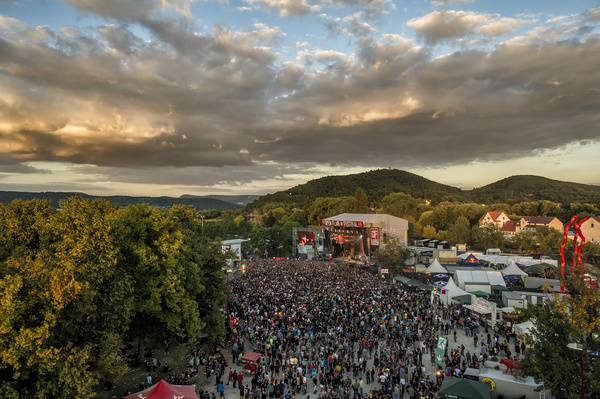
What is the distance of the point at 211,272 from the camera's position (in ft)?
70.1

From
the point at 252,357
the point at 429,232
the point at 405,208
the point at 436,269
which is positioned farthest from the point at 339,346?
the point at 405,208

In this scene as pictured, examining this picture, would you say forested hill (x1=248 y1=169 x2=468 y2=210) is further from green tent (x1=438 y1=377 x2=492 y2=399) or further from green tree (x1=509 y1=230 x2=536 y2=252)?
green tent (x1=438 y1=377 x2=492 y2=399)

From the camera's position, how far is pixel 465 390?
13727mm

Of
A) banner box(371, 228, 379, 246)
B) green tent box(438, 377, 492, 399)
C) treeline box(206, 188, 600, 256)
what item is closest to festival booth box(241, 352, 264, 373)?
green tent box(438, 377, 492, 399)

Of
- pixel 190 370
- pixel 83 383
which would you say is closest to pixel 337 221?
pixel 190 370

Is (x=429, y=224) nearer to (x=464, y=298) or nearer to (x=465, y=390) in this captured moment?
(x=464, y=298)

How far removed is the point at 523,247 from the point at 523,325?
49456 millimetres

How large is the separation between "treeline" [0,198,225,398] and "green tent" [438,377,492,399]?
1123 cm

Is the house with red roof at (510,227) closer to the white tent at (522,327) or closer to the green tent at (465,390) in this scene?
the white tent at (522,327)

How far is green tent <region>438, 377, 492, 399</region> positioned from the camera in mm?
13500

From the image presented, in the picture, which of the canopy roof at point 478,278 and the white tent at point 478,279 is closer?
the white tent at point 478,279

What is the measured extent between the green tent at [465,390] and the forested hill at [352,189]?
13703cm

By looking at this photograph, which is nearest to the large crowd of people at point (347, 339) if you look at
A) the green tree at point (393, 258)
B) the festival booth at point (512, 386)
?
the festival booth at point (512, 386)

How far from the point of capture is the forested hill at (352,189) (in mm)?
163250
